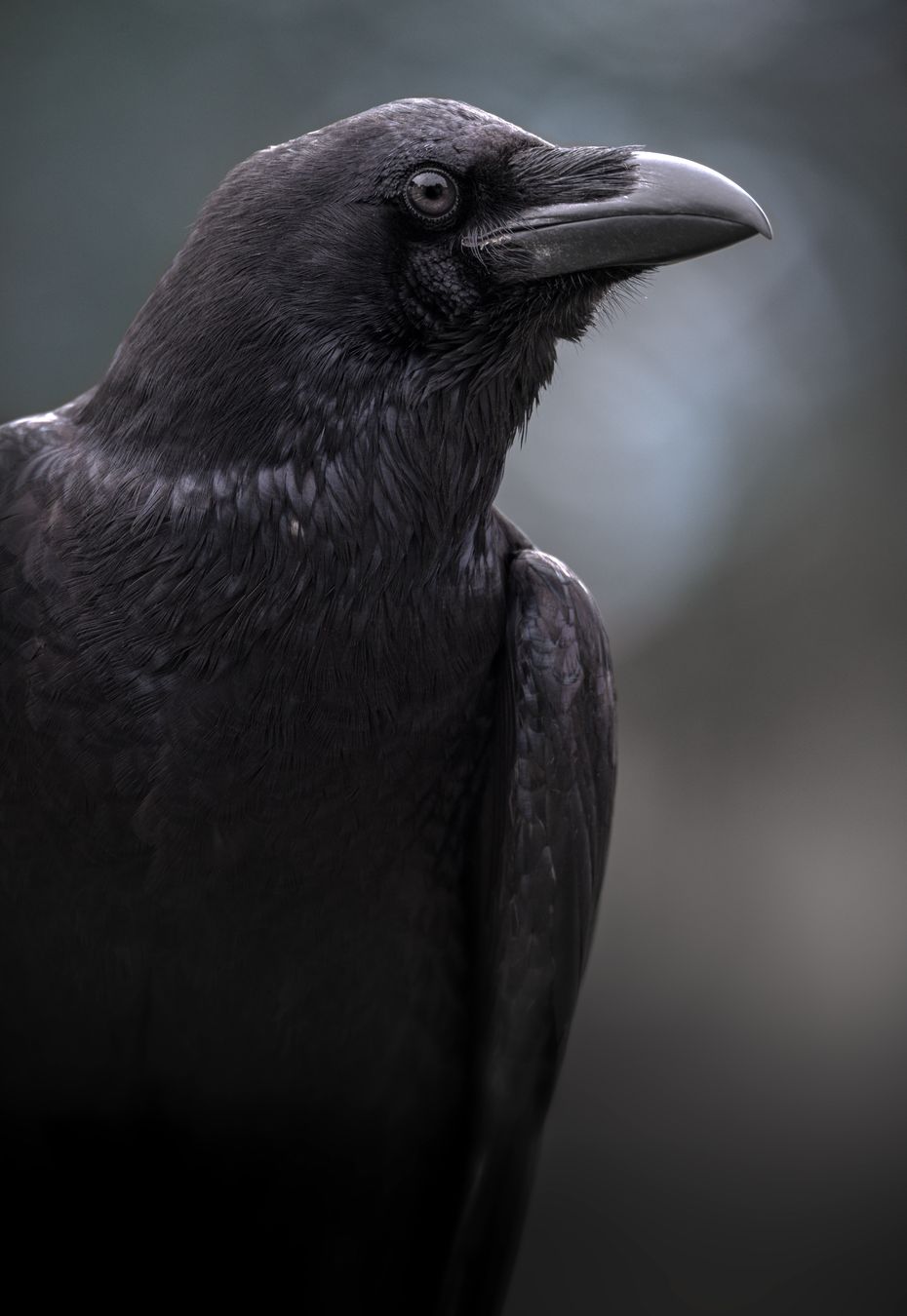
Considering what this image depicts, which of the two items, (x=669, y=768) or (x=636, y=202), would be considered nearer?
(x=636, y=202)

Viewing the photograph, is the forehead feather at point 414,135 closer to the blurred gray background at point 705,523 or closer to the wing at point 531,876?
the wing at point 531,876

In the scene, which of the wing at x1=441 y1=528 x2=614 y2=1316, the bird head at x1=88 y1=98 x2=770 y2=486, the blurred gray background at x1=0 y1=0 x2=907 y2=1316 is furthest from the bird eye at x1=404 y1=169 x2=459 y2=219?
the blurred gray background at x1=0 y1=0 x2=907 y2=1316

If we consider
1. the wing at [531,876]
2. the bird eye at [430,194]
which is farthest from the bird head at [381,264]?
the wing at [531,876]

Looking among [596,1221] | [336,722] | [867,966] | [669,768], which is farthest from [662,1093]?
[336,722]

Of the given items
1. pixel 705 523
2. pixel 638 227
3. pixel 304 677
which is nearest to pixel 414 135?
pixel 638 227

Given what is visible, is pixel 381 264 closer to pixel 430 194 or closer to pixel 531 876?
pixel 430 194

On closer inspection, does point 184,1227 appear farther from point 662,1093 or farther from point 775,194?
point 775,194

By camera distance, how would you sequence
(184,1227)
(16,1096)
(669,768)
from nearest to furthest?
(16,1096) < (184,1227) < (669,768)
